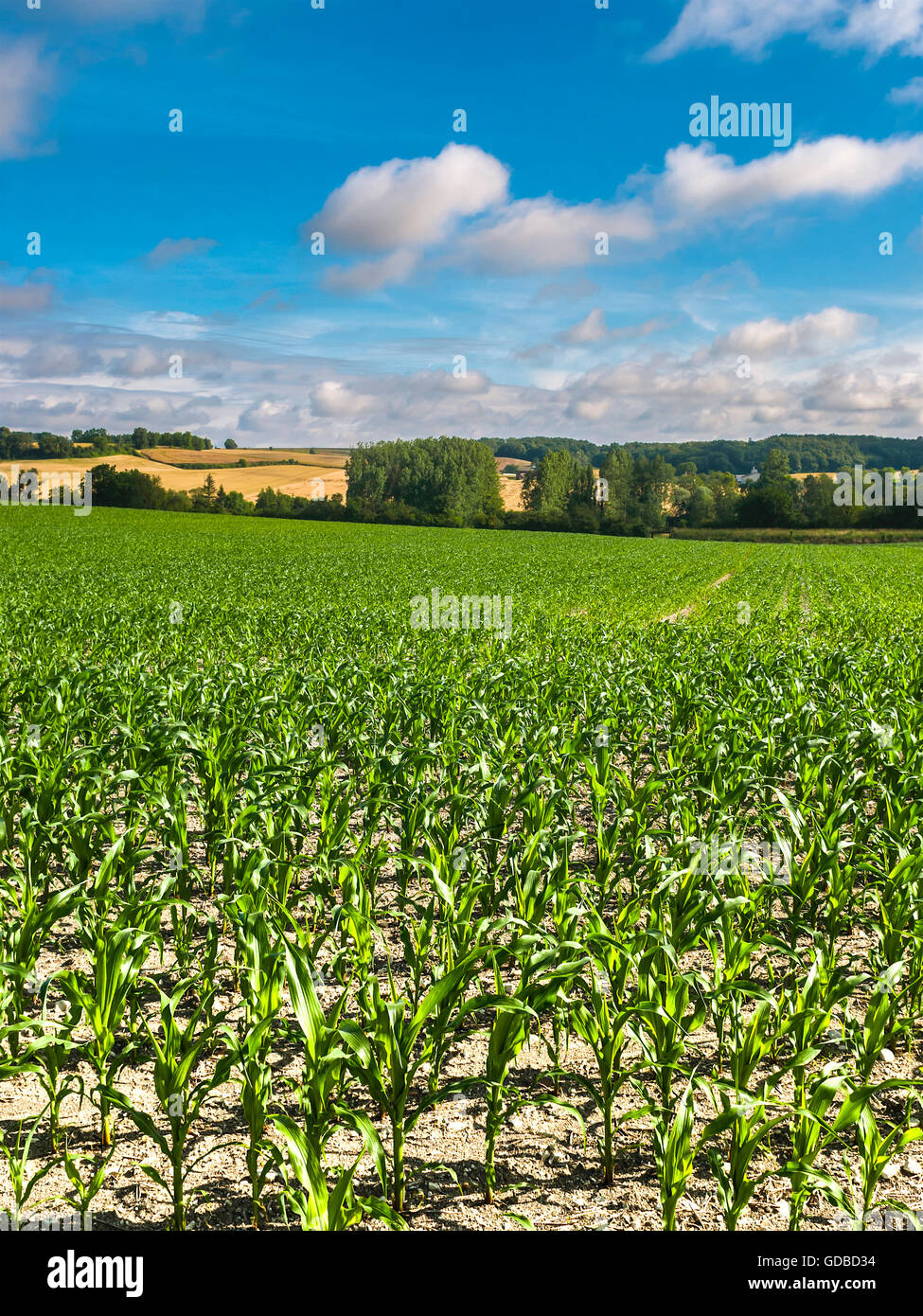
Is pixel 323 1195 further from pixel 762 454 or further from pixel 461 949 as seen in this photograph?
pixel 762 454

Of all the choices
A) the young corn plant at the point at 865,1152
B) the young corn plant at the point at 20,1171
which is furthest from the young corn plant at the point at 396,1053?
the young corn plant at the point at 865,1152

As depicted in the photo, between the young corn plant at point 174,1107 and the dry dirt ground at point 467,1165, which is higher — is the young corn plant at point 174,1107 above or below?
above

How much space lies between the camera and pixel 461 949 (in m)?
4.44

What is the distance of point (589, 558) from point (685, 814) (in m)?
40.4

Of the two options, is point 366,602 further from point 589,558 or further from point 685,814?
point 589,558

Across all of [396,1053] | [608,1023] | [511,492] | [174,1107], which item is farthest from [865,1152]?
[511,492]

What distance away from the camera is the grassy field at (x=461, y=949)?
319 centimetres

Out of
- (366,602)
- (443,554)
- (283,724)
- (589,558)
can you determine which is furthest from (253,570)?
(283,724)

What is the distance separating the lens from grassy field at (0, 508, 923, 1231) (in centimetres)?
319

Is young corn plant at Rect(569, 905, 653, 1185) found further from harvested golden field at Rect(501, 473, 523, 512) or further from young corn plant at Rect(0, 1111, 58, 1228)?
harvested golden field at Rect(501, 473, 523, 512)

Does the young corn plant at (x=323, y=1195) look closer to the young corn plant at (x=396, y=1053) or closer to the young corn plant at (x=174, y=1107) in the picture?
the young corn plant at (x=396, y=1053)

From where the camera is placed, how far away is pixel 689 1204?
319 centimetres

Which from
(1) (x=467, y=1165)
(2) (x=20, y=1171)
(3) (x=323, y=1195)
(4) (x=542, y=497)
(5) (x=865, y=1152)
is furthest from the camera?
Result: (4) (x=542, y=497)

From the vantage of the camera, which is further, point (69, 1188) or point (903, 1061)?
point (903, 1061)
